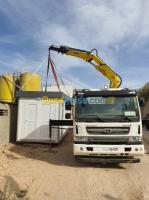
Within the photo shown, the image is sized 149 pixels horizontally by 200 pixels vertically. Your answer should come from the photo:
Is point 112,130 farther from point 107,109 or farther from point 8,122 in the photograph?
point 8,122

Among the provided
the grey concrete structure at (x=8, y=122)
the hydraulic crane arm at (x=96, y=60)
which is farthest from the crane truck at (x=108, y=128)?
the grey concrete structure at (x=8, y=122)

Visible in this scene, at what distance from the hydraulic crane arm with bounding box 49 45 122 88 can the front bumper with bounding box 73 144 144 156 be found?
4.93 metres

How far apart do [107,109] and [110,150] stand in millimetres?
1472

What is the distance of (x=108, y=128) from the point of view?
1130 centimetres

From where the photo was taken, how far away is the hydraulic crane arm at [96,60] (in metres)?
15.7

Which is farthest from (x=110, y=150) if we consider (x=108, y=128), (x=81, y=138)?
(x=81, y=138)

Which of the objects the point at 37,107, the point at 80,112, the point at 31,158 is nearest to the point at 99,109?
the point at 80,112

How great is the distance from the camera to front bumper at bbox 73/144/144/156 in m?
11.2

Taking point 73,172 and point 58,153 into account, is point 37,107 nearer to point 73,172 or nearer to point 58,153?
point 58,153

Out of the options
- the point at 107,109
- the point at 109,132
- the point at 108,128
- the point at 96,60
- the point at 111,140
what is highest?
the point at 96,60

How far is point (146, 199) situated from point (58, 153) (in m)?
7.39

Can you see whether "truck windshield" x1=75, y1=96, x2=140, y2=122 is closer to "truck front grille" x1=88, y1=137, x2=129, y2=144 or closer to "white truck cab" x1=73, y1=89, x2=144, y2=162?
"white truck cab" x1=73, y1=89, x2=144, y2=162

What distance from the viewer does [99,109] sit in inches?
460

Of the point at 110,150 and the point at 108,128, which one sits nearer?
the point at 110,150
